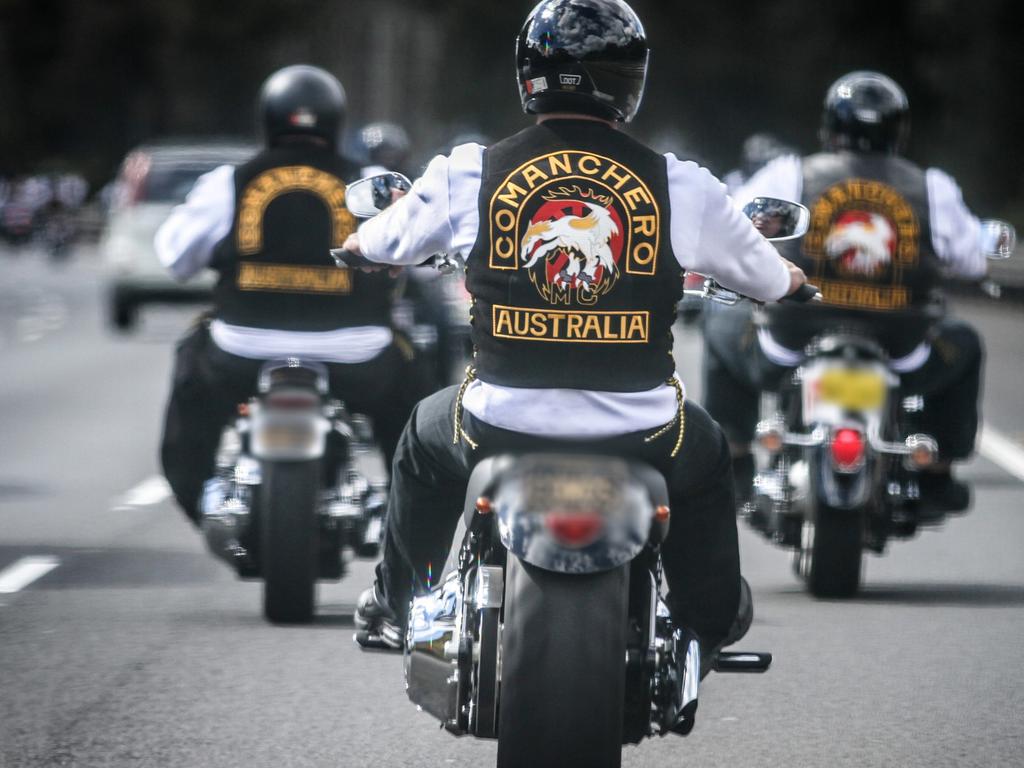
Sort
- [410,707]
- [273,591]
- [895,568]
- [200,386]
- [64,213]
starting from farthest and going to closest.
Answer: [64,213] < [895,568] < [200,386] < [273,591] < [410,707]

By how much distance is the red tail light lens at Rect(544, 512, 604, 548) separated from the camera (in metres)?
4.40

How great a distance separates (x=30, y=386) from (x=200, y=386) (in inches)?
391

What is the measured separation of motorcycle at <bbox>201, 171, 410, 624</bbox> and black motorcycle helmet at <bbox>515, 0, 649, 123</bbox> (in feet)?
8.13

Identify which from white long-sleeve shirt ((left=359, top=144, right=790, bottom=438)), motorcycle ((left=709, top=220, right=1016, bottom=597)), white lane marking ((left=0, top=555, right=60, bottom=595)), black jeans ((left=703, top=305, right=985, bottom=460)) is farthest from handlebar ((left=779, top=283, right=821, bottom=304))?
white lane marking ((left=0, top=555, right=60, bottom=595))

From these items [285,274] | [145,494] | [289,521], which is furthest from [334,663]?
[145,494]

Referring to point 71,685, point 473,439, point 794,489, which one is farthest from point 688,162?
point 794,489

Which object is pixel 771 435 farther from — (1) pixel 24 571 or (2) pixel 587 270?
(2) pixel 587 270

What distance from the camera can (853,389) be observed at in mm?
7938

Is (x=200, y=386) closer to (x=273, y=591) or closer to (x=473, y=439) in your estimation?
(x=273, y=591)

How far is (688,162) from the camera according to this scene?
16.2 feet

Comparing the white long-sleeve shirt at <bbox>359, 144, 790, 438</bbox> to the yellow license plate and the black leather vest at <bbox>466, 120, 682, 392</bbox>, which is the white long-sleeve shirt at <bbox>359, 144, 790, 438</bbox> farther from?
the yellow license plate

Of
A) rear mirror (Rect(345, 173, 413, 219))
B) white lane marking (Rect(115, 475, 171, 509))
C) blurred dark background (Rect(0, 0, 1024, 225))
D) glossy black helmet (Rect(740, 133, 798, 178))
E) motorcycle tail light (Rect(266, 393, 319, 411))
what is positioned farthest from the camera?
blurred dark background (Rect(0, 0, 1024, 225))

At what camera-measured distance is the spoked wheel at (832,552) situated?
25.8 feet

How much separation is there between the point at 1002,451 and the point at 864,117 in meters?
5.46
